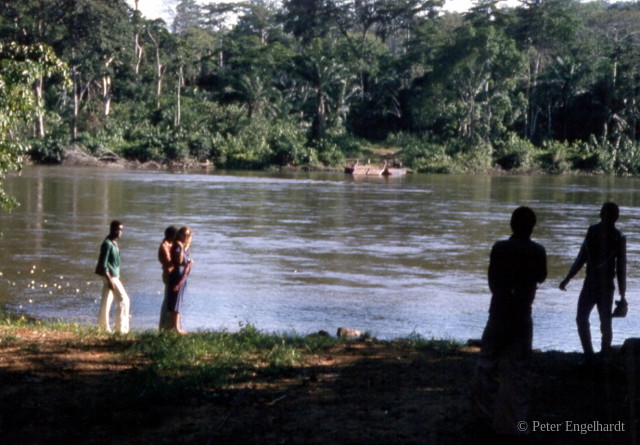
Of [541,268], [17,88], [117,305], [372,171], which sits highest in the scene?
[17,88]

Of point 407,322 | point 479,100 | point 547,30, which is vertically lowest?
point 407,322

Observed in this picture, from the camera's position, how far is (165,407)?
20.1ft

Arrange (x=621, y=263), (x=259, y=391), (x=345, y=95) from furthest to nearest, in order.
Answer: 1. (x=345, y=95)
2. (x=621, y=263)
3. (x=259, y=391)

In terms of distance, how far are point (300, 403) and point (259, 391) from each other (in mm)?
422

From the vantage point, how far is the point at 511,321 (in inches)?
225

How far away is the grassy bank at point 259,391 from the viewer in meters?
5.68

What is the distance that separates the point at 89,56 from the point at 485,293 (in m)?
54.0

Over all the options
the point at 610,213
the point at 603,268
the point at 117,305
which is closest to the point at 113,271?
the point at 117,305

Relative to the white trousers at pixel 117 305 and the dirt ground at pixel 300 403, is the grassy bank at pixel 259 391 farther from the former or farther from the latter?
the white trousers at pixel 117 305

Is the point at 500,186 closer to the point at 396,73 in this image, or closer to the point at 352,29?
the point at 396,73

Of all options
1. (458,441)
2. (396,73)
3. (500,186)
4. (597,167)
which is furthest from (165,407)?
(396,73)

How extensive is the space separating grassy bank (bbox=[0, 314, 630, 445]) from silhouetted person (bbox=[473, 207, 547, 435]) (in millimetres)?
291

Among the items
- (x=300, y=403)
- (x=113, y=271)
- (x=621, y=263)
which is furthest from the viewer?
(x=113, y=271)

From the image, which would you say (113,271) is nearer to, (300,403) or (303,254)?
(300,403)
